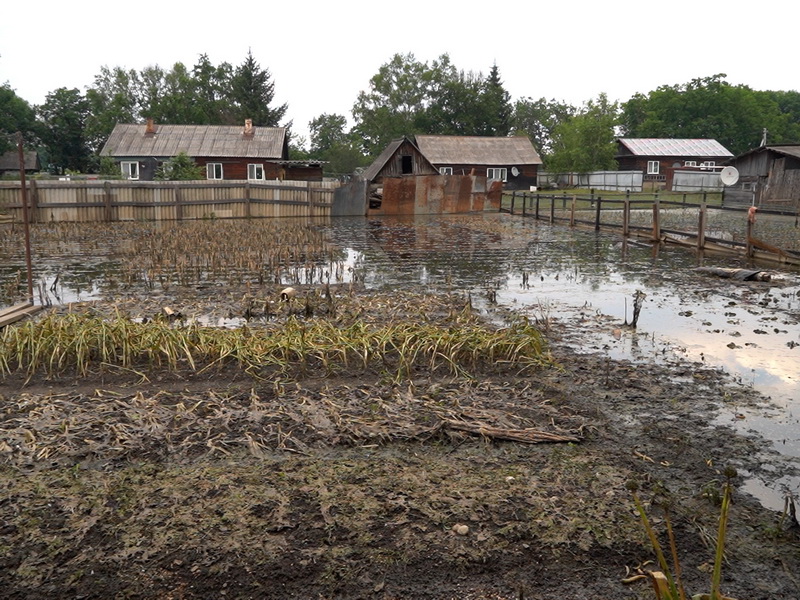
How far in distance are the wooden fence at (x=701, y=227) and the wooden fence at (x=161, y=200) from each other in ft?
31.3

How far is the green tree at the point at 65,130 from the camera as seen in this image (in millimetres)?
60125

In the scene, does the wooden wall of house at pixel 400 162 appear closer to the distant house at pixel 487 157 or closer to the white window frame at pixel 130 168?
the distant house at pixel 487 157

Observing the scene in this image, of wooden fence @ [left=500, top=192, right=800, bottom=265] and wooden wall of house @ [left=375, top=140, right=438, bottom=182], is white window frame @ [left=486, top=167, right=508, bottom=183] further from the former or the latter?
wooden fence @ [left=500, top=192, right=800, bottom=265]

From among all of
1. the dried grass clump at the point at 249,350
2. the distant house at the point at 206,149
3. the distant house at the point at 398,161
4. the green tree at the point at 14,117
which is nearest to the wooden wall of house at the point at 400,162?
the distant house at the point at 398,161

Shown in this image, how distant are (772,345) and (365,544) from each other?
6276 mm

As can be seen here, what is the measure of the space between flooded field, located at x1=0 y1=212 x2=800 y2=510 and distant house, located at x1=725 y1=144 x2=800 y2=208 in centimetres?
1600

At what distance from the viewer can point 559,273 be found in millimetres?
13766

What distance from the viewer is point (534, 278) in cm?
1312

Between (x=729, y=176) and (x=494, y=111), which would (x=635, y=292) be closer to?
(x=729, y=176)

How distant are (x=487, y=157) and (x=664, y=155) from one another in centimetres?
1583

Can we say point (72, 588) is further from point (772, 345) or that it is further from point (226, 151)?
point (226, 151)

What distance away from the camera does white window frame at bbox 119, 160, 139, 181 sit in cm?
4184

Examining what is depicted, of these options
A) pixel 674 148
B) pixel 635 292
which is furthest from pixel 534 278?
pixel 674 148

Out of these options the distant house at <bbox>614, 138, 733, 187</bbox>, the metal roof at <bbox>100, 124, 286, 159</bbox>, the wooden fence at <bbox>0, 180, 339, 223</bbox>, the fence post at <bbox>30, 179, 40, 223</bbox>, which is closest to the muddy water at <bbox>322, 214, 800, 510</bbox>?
the wooden fence at <bbox>0, 180, 339, 223</bbox>
